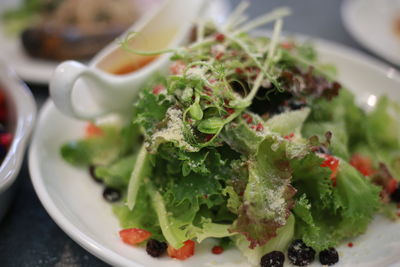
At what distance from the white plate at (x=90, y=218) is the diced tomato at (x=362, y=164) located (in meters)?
0.20

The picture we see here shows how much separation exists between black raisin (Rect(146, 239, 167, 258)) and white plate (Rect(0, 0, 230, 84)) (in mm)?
1341

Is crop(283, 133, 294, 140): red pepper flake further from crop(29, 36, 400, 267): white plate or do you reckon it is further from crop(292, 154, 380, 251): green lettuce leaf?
crop(29, 36, 400, 267): white plate

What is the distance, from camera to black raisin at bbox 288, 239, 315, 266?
4.53ft

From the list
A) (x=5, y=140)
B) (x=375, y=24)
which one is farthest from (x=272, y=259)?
(x=375, y=24)

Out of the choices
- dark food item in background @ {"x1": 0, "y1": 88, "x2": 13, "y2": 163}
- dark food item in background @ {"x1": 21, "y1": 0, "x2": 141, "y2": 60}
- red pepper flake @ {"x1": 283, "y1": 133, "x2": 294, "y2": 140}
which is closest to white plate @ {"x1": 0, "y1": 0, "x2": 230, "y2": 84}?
dark food item in background @ {"x1": 21, "y1": 0, "x2": 141, "y2": 60}

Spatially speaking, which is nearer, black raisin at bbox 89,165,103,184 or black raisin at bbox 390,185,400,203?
black raisin at bbox 390,185,400,203

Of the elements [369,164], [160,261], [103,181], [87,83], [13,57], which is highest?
[369,164]

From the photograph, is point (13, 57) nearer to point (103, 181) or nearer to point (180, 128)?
point (103, 181)

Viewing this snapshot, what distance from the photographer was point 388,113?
195cm

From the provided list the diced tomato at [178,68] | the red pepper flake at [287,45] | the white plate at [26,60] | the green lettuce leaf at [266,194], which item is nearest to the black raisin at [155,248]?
the green lettuce leaf at [266,194]

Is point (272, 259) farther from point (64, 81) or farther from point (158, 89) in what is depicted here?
point (64, 81)

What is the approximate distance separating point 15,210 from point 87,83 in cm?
59

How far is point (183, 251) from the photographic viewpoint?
1416mm

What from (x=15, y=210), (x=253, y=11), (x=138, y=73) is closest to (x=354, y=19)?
(x=253, y=11)
